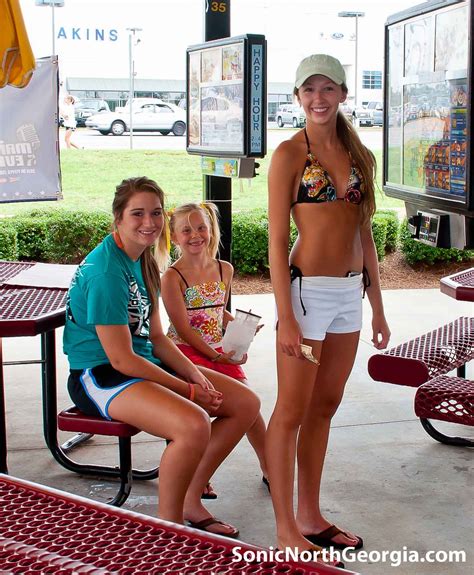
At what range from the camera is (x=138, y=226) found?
346 cm

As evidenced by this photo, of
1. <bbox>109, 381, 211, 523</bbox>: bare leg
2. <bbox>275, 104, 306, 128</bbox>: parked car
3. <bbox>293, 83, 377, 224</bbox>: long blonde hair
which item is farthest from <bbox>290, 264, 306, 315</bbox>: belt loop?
<bbox>275, 104, 306, 128</bbox>: parked car

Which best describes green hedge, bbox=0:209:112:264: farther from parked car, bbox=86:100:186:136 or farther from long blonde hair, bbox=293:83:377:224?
parked car, bbox=86:100:186:136

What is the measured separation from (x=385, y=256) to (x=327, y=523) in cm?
761

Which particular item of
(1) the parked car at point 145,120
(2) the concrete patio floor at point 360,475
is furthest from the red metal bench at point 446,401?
(1) the parked car at point 145,120

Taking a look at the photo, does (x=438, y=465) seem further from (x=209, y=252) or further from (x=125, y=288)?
(x=125, y=288)

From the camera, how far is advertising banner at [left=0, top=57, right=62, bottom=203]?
251 inches

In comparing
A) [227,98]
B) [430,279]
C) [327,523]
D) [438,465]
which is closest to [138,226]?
[327,523]

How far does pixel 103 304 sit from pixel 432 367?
159 cm

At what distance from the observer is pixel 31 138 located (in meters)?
6.49

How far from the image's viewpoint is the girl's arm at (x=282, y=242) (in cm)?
310

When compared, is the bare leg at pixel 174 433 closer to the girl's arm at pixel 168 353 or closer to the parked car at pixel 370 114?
the girl's arm at pixel 168 353

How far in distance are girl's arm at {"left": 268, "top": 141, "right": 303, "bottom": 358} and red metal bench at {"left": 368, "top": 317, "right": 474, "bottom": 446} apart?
0.82 m

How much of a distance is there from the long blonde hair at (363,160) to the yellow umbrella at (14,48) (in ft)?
3.32

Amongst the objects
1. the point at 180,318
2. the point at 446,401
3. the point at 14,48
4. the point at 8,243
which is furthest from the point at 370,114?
the point at 14,48
